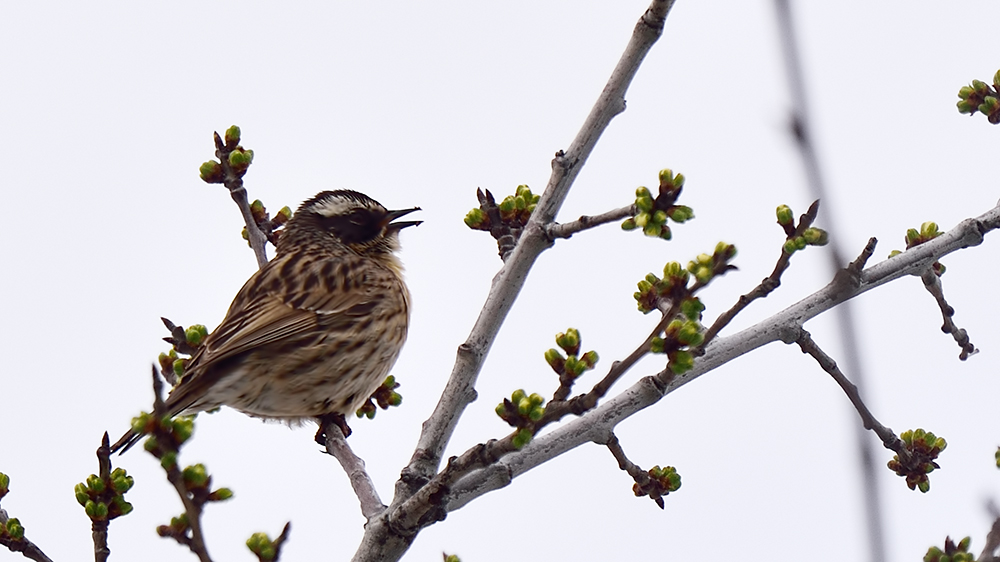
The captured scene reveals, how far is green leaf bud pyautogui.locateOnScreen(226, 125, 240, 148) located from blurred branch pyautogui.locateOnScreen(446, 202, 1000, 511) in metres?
2.91

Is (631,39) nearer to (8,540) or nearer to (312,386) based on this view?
(8,540)

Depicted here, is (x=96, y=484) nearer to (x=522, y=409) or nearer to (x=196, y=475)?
(x=196, y=475)

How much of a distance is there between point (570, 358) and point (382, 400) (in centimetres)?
319

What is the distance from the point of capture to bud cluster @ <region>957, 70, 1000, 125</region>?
525 centimetres

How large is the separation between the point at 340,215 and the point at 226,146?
2.51 metres

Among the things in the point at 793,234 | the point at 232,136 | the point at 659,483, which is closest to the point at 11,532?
the point at 659,483

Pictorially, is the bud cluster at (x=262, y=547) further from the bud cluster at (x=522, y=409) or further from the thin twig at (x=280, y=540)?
the bud cluster at (x=522, y=409)

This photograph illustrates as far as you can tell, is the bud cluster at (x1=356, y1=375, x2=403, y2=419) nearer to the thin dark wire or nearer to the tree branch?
the tree branch

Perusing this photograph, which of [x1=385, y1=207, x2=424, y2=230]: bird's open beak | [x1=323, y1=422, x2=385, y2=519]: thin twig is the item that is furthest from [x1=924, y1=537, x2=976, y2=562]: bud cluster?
[x1=385, y1=207, x2=424, y2=230]: bird's open beak

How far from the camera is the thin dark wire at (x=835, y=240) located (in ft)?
6.76

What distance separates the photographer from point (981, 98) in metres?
5.28

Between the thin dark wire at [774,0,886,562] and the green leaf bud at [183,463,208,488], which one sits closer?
the thin dark wire at [774,0,886,562]

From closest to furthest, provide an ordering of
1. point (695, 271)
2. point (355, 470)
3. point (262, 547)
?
point (262, 547)
point (695, 271)
point (355, 470)

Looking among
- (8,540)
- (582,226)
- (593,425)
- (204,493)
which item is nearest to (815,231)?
(582,226)
